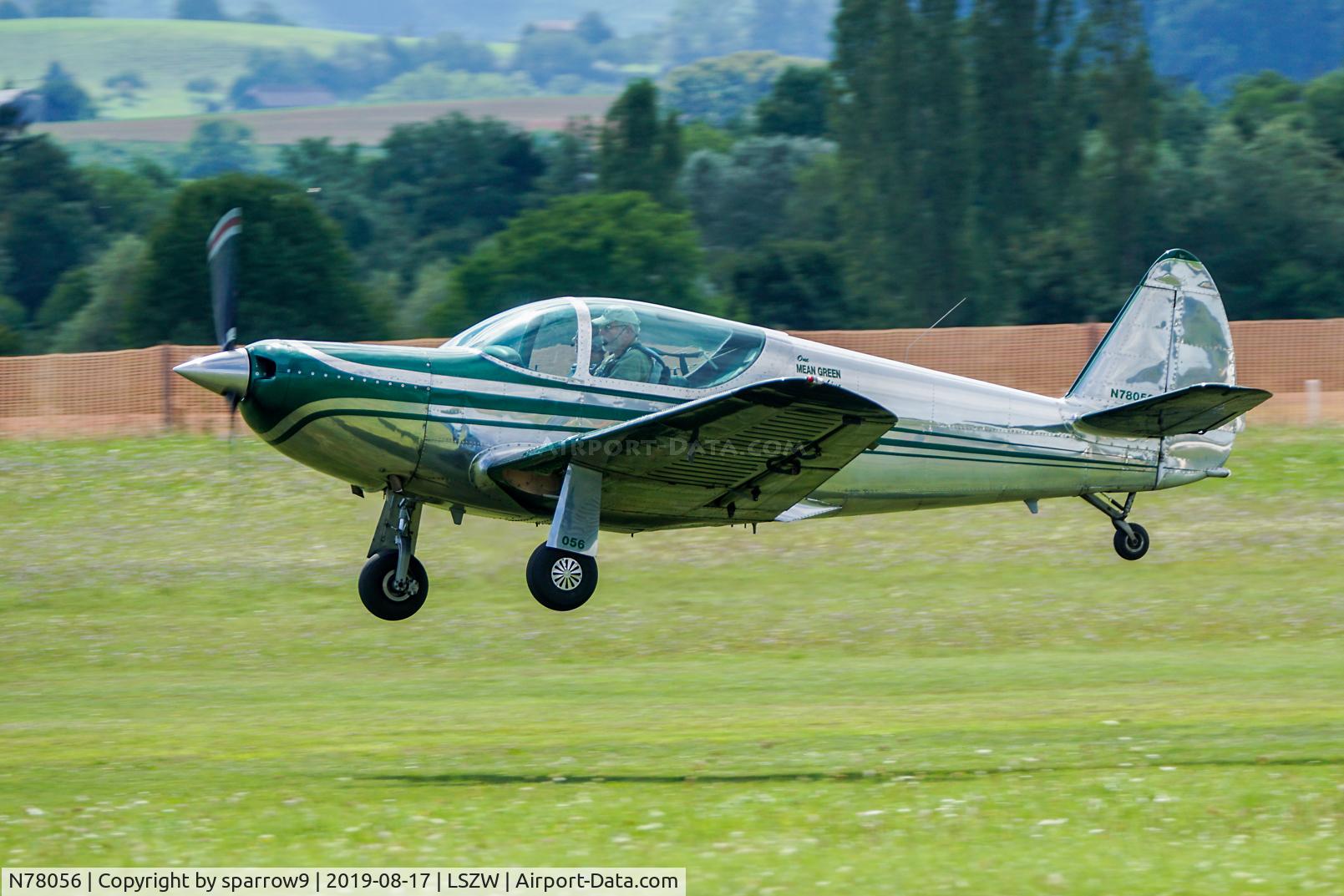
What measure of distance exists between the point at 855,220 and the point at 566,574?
59.1m

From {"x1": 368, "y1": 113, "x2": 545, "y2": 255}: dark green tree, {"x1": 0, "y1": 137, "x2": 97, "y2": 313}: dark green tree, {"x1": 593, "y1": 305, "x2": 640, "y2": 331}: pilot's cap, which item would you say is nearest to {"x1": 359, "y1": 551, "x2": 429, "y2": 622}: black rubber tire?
{"x1": 593, "y1": 305, "x2": 640, "y2": 331}: pilot's cap

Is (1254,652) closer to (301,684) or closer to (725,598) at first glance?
(725,598)

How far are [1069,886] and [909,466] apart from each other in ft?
15.6

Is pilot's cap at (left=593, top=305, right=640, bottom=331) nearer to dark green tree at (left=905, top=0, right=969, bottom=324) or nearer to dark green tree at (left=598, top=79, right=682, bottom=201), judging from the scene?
dark green tree at (left=905, top=0, right=969, bottom=324)

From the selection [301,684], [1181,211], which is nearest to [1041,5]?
[1181,211]

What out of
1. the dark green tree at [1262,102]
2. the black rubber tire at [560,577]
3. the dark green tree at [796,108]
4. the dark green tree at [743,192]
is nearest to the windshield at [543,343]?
the black rubber tire at [560,577]

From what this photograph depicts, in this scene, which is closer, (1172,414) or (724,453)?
(724,453)

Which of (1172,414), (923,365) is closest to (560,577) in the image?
(1172,414)

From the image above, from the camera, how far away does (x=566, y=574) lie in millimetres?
11508

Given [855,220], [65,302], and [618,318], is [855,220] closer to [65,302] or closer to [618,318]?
[65,302]

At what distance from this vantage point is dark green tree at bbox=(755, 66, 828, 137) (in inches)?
4011

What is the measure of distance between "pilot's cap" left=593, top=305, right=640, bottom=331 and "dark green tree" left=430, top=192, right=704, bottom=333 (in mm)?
46697

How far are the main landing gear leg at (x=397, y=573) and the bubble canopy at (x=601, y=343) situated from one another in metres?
1.29

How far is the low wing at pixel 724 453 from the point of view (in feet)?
34.3
